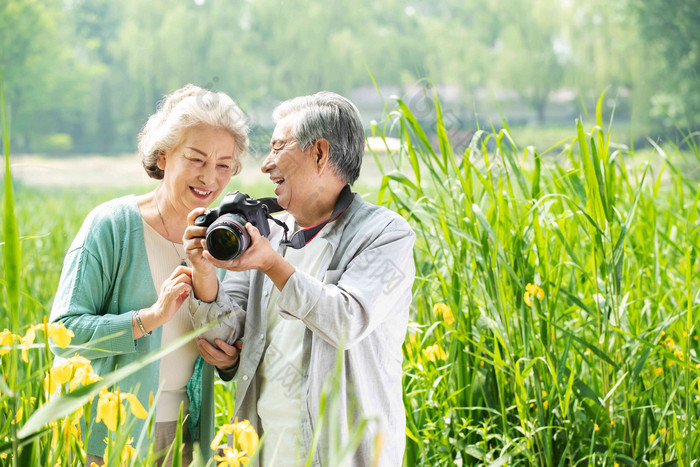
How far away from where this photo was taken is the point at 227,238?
1067mm

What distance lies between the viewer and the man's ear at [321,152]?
4.03ft

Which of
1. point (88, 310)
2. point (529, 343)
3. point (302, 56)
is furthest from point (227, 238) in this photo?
point (302, 56)

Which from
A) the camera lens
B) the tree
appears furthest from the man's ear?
the tree

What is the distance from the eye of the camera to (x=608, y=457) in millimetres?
1582

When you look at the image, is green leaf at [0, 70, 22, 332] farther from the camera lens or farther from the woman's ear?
the woman's ear

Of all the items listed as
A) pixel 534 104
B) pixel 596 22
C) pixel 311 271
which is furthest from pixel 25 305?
pixel 596 22

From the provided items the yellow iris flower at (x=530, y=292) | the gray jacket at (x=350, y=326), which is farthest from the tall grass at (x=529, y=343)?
the gray jacket at (x=350, y=326)

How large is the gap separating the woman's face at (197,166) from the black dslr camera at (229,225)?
175 mm

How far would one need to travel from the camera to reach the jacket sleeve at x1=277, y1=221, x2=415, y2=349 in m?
1.09

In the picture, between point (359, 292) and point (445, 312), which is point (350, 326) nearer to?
point (359, 292)

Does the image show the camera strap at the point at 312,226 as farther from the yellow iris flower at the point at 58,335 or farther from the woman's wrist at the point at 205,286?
the yellow iris flower at the point at 58,335

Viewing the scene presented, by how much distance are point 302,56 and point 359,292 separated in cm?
1985

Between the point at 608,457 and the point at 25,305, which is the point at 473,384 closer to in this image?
the point at 608,457

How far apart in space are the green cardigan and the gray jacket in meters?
0.14
